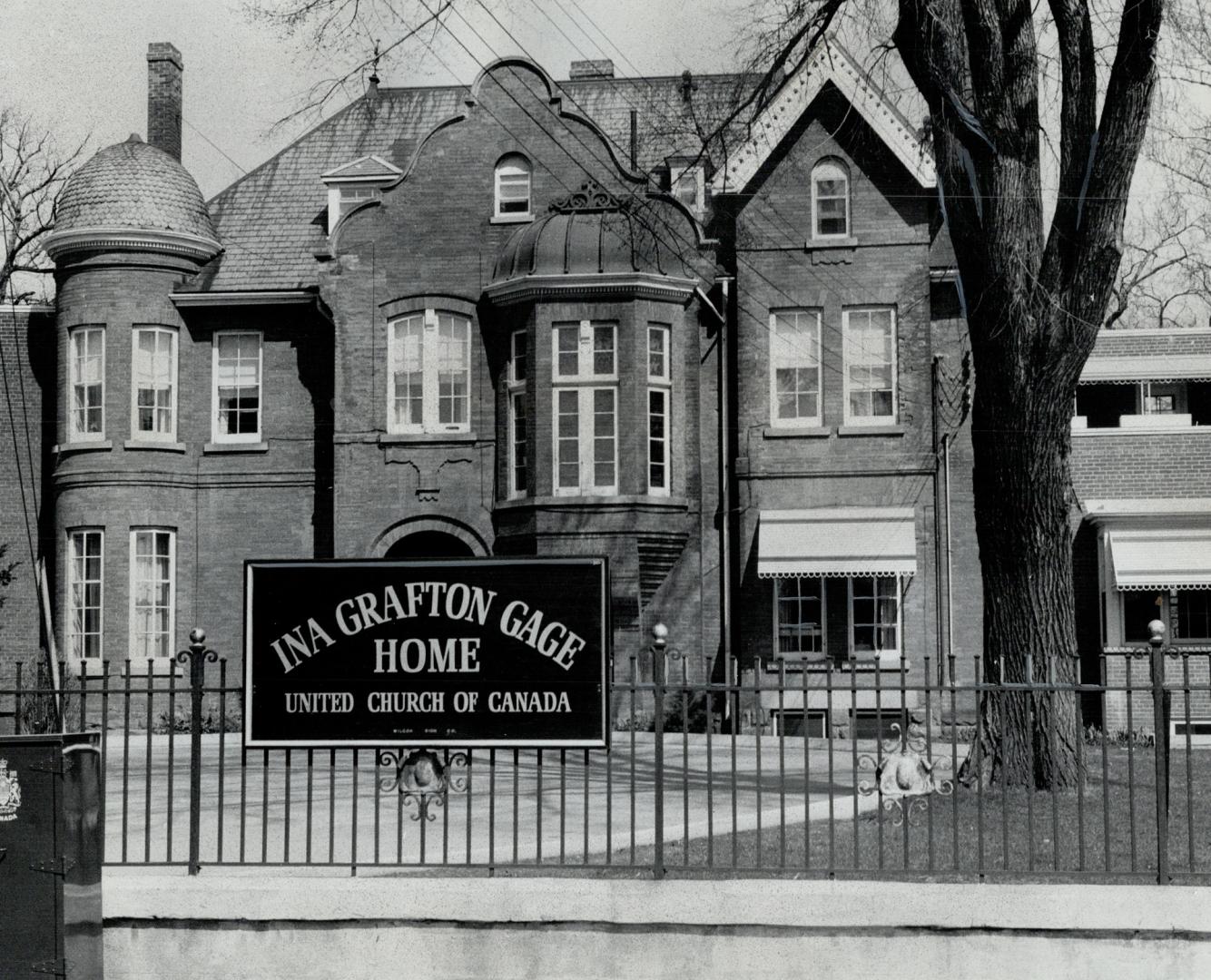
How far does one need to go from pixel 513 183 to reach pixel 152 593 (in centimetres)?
938

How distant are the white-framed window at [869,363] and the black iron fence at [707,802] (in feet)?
23.3

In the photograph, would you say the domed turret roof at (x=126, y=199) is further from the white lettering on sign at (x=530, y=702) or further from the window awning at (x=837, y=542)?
the white lettering on sign at (x=530, y=702)

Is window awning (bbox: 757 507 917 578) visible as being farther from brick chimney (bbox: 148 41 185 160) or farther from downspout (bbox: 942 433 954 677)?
brick chimney (bbox: 148 41 185 160)

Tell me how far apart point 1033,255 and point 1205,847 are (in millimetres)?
5274

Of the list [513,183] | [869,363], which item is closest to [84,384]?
[513,183]

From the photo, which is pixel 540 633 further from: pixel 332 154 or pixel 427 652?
pixel 332 154

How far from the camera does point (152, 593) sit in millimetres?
27234

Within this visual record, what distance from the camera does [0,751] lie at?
7.83 metres

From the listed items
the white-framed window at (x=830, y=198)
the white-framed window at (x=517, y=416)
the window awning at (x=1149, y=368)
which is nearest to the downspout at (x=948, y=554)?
the window awning at (x=1149, y=368)

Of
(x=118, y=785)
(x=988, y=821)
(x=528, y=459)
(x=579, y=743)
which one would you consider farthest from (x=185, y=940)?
(x=528, y=459)

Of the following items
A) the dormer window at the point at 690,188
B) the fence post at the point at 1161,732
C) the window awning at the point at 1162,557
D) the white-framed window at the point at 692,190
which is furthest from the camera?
the white-framed window at the point at 692,190

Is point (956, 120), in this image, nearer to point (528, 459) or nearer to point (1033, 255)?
point (1033, 255)

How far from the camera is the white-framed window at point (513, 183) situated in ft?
87.8

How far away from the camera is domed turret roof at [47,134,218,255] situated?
27406 millimetres
